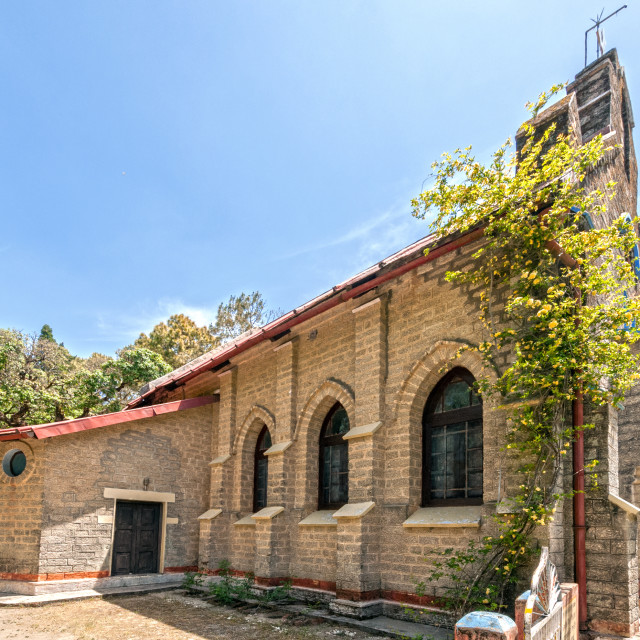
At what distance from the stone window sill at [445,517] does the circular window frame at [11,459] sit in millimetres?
7060

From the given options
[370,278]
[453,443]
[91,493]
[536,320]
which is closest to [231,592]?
[91,493]

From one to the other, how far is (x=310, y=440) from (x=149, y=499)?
401 cm

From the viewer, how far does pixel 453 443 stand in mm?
7957

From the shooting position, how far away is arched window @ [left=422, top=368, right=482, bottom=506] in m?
7.61

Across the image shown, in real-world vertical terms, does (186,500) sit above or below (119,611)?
above

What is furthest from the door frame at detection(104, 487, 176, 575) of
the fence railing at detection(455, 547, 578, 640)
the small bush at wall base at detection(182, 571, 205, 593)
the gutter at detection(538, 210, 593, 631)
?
the fence railing at detection(455, 547, 578, 640)

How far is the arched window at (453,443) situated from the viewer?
299 inches

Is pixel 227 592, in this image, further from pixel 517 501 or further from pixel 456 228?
pixel 456 228

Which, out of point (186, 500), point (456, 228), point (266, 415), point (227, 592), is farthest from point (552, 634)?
point (186, 500)

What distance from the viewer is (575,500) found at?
21.4 ft

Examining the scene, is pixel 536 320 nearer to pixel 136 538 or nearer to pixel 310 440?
pixel 310 440

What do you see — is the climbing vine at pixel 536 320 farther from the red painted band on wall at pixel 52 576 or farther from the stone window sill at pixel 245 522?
the red painted band on wall at pixel 52 576

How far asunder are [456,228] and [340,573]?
5.16 meters

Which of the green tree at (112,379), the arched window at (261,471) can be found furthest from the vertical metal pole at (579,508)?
the green tree at (112,379)
